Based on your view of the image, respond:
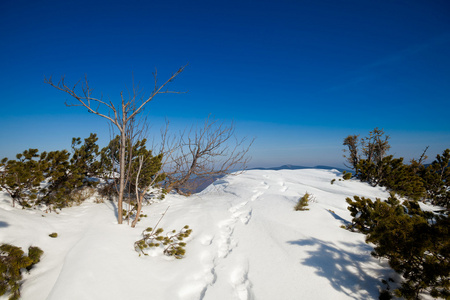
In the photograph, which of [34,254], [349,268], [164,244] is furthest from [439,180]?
[34,254]

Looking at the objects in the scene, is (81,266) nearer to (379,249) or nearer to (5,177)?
(5,177)

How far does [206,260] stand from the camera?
3.66 metres

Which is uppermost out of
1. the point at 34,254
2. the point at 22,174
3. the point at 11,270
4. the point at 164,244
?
the point at 22,174

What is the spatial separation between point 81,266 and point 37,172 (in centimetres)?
300

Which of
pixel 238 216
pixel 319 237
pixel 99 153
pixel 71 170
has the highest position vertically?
pixel 99 153

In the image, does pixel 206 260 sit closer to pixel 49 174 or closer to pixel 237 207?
pixel 237 207

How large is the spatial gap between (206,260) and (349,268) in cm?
263

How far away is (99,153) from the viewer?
624 centimetres

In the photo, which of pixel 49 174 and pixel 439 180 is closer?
pixel 49 174

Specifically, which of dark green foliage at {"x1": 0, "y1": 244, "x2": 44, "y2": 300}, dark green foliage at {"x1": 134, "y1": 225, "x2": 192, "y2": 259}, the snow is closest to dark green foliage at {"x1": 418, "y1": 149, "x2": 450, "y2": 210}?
the snow

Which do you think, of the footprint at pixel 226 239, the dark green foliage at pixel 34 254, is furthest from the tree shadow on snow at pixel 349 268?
the dark green foliage at pixel 34 254

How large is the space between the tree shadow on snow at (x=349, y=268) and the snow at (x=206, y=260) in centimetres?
2

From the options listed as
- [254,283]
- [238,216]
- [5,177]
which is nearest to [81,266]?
[254,283]

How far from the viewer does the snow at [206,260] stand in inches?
104
